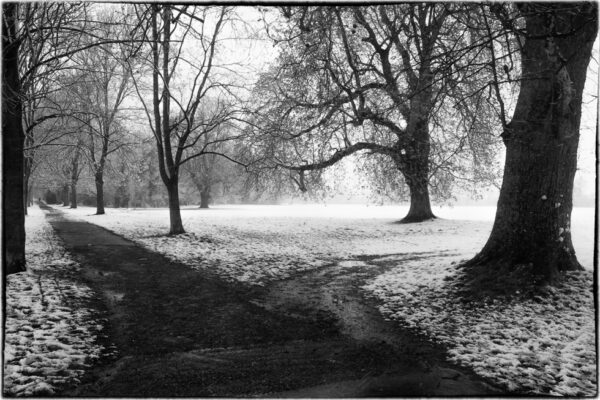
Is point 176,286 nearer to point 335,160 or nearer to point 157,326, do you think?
point 157,326

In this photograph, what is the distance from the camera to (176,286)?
5.39m

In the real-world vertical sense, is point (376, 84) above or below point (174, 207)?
above

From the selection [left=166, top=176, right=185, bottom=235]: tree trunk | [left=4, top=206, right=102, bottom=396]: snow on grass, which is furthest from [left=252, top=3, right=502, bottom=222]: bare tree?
[left=166, top=176, right=185, bottom=235]: tree trunk

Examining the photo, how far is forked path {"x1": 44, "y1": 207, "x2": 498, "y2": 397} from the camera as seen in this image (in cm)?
248

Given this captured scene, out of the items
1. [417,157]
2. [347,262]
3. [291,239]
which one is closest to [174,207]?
[291,239]

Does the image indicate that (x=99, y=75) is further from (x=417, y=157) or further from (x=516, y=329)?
(x=516, y=329)

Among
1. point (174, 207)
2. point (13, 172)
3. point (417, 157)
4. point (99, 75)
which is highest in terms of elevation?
point (99, 75)

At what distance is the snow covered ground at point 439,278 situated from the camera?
286cm

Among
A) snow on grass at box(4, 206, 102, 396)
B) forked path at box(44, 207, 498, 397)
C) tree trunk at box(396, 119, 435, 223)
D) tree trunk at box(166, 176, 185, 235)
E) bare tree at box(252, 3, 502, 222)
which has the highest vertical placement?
bare tree at box(252, 3, 502, 222)

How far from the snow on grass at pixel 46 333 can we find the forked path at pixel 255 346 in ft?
0.59

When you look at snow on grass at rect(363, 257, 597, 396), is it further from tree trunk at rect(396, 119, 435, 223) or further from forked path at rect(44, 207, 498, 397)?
tree trunk at rect(396, 119, 435, 223)

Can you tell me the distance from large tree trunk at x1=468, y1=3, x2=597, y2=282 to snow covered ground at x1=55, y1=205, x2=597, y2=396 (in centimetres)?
27

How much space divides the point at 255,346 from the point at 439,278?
312 centimetres

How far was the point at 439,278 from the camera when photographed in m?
5.30
